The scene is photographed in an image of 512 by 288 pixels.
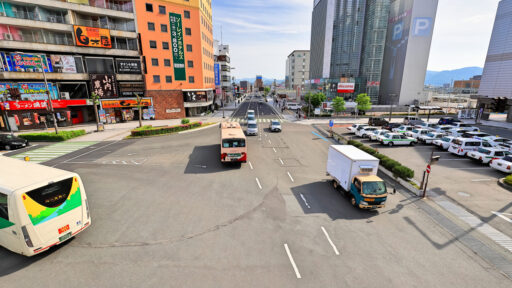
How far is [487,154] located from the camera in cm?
2119

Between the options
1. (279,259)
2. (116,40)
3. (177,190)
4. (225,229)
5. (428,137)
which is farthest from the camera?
(116,40)

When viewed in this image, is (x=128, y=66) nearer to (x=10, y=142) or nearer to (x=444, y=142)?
(x=10, y=142)

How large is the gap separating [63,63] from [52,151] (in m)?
22.1

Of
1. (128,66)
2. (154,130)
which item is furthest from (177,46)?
(154,130)

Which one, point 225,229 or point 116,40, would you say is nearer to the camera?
point 225,229

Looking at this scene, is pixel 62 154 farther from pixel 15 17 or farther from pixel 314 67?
pixel 314 67

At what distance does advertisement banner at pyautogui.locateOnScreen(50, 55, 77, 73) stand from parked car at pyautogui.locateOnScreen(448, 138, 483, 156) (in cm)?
5857

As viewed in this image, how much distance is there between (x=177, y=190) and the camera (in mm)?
16078

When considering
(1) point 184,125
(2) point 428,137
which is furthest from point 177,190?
(2) point 428,137

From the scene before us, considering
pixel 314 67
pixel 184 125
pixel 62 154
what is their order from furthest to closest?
1. pixel 314 67
2. pixel 184 125
3. pixel 62 154

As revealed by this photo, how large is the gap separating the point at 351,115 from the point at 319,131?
23.3 metres

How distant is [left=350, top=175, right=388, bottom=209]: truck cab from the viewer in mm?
12922

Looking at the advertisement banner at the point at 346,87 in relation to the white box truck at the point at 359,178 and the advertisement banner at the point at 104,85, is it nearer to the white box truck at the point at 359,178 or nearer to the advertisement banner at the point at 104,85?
the advertisement banner at the point at 104,85

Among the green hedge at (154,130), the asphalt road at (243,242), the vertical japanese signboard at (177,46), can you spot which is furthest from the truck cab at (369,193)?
the vertical japanese signboard at (177,46)
